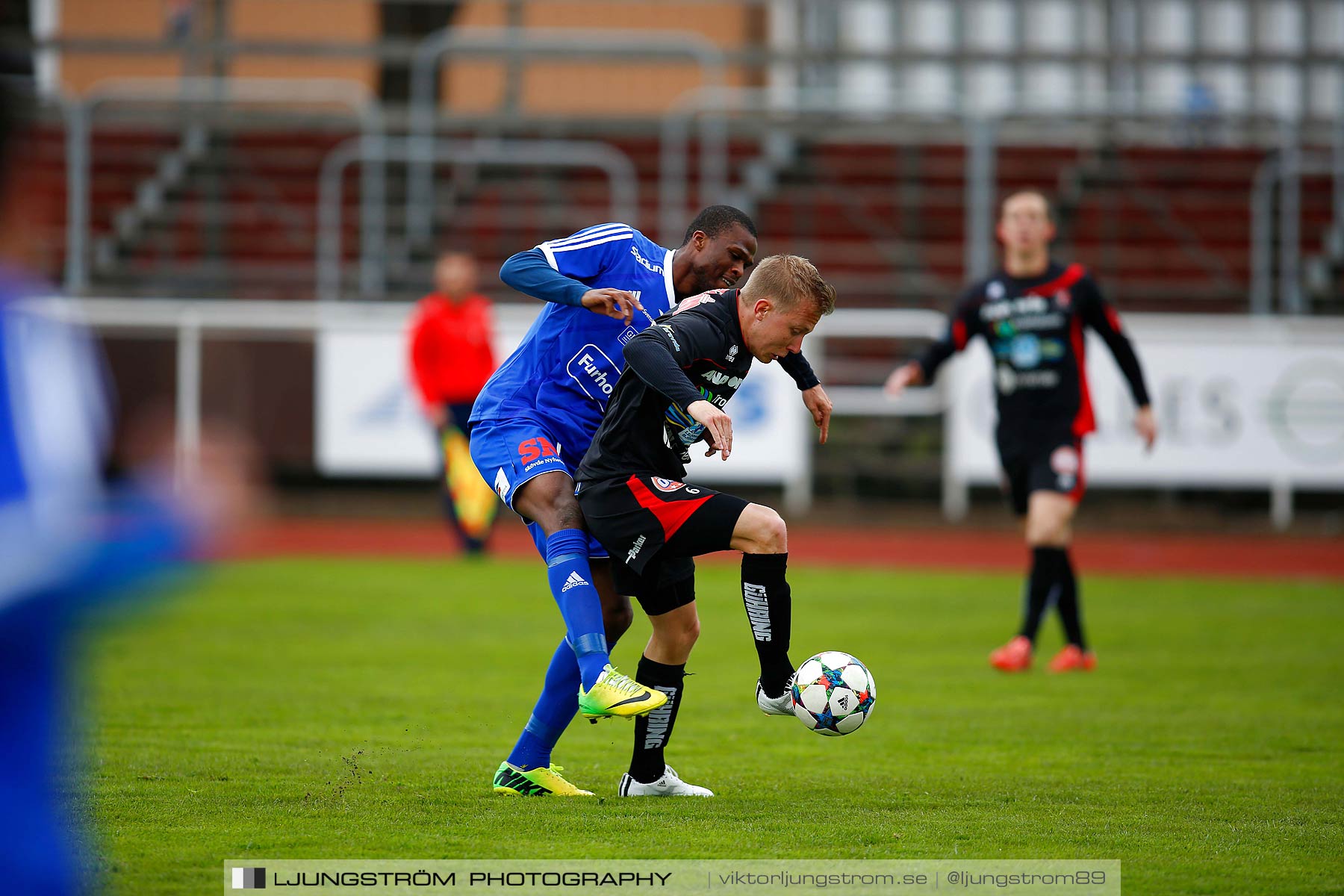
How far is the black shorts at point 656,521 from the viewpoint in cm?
484

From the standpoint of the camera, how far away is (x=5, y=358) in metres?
2.19

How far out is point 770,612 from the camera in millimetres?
4875

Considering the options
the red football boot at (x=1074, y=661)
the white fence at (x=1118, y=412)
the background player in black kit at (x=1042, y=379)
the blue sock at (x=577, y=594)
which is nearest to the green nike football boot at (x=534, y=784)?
the blue sock at (x=577, y=594)

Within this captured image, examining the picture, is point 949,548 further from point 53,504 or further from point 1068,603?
point 53,504

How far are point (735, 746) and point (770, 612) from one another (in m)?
1.64

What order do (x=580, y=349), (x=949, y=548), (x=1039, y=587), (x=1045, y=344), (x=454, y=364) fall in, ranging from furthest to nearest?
1. (x=949, y=548)
2. (x=454, y=364)
3. (x=1045, y=344)
4. (x=1039, y=587)
5. (x=580, y=349)

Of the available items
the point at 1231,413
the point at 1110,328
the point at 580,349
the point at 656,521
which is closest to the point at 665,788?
the point at 656,521

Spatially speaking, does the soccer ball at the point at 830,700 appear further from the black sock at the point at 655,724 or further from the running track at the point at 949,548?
the running track at the point at 949,548

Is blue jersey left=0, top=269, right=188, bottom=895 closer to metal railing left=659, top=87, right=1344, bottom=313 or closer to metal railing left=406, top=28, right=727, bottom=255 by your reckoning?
metal railing left=659, top=87, right=1344, bottom=313

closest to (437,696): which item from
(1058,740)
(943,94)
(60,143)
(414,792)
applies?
(414,792)

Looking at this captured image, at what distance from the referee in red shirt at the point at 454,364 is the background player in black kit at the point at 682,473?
27.0 ft

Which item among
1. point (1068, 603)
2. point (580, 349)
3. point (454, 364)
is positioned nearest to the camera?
point (580, 349)

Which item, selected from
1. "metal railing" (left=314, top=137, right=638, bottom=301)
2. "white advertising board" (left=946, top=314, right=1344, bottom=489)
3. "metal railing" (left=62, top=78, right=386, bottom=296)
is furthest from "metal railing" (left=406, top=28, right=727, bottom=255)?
"white advertising board" (left=946, top=314, right=1344, bottom=489)

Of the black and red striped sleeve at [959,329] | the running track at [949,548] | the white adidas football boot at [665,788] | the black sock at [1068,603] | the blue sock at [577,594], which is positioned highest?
the black and red striped sleeve at [959,329]
